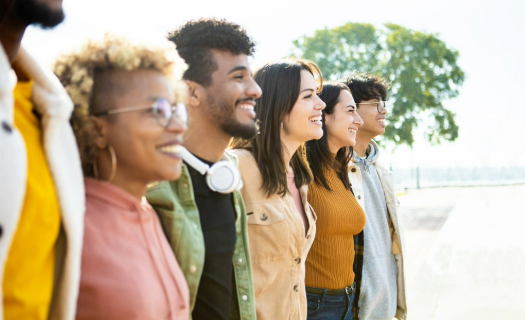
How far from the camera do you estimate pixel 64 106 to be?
1657mm

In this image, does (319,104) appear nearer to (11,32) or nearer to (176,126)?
(176,126)

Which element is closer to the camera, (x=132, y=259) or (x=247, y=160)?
(x=132, y=259)

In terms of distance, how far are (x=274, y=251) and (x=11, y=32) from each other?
76.0 inches

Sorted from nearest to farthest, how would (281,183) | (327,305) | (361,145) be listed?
(281,183), (327,305), (361,145)

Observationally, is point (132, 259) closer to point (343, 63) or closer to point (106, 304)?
point (106, 304)

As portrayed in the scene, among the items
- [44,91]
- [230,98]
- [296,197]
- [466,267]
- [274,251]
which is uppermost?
[44,91]

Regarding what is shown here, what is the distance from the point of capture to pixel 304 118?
3.66 m

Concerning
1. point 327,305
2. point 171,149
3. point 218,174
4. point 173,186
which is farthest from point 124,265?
point 327,305

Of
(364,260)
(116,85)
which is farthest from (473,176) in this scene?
(116,85)

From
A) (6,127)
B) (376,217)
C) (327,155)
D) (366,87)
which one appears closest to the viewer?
(6,127)

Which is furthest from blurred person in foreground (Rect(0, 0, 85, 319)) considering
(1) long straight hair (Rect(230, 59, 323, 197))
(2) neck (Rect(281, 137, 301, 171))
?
(2) neck (Rect(281, 137, 301, 171))

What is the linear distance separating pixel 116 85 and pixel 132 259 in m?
0.57

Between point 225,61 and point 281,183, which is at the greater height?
point 225,61

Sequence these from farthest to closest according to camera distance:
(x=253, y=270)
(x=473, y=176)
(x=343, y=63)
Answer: (x=473, y=176), (x=343, y=63), (x=253, y=270)
